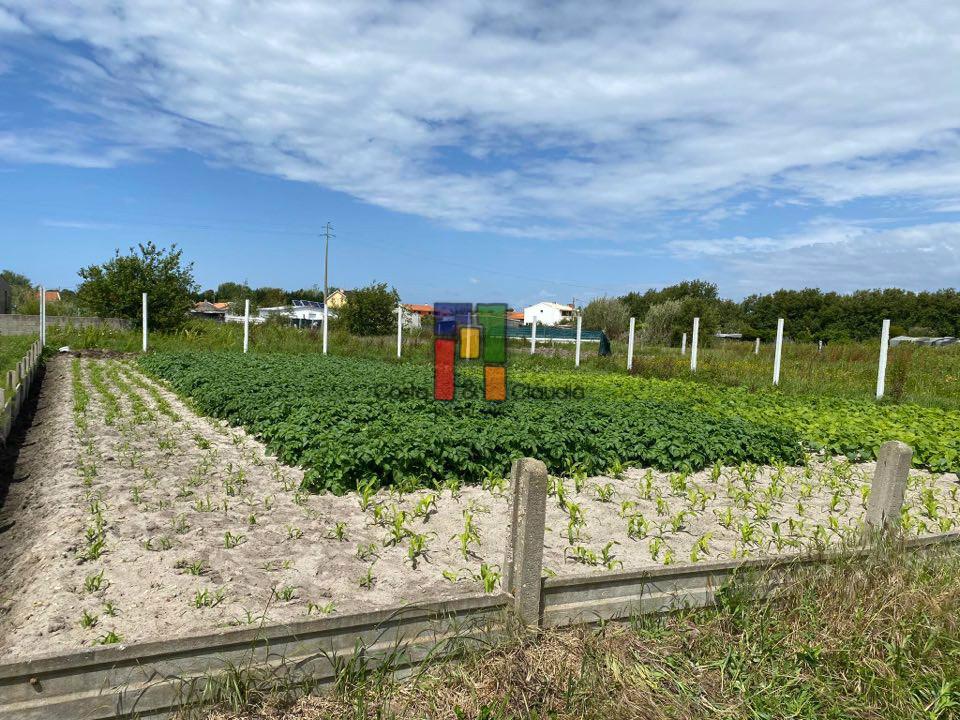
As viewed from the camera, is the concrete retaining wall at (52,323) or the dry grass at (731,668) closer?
the dry grass at (731,668)

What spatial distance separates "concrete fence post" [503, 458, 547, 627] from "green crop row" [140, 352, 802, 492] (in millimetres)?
2871

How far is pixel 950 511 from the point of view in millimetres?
5805

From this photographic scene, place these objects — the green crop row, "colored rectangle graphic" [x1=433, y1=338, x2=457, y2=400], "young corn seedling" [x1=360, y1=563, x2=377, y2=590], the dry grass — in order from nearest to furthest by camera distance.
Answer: the dry grass < "young corn seedling" [x1=360, y1=563, x2=377, y2=590] < the green crop row < "colored rectangle graphic" [x1=433, y1=338, x2=457, y2=400]

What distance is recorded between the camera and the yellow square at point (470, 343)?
18016 mm

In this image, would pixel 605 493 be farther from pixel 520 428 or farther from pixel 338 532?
pixel 338 532

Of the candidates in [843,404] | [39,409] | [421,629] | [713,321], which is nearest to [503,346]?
[843,404]

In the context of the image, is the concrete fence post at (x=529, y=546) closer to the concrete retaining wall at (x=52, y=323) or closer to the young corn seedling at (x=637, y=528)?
the young corn seedling at (x=637, y=528)

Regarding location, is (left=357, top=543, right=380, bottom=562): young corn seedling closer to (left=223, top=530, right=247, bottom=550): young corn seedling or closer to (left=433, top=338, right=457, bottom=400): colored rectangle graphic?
(left=223, top=530, right=247, bottom=550): young corn seedling

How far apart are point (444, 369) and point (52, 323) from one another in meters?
17.9

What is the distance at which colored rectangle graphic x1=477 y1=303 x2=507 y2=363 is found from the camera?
17.4 metres

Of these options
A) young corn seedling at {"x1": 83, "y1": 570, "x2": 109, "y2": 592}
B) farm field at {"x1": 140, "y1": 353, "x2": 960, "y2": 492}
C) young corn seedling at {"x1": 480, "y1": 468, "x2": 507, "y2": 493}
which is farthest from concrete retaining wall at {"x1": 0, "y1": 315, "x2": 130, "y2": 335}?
young corn seedling at {"x1": 83, "y1": 570, "x2": 109, "y2": 592}

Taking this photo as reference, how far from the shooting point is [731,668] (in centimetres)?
304

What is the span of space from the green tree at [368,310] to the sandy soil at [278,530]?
86.4ft

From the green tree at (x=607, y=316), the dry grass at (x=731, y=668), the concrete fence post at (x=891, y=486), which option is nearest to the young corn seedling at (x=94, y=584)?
the dry grass at (x=731, y=668)
